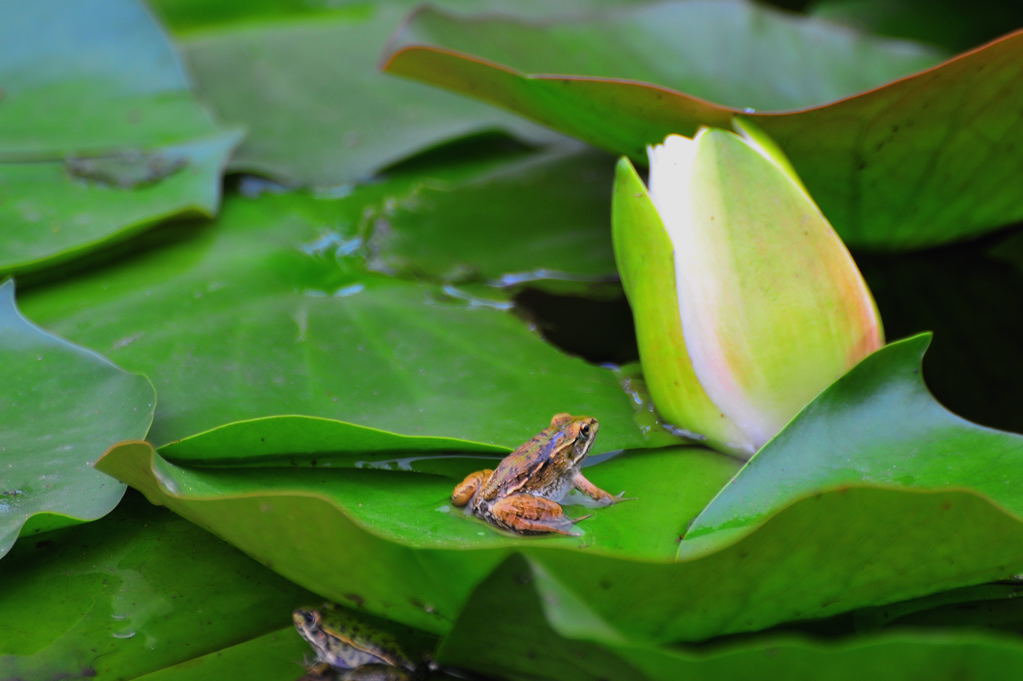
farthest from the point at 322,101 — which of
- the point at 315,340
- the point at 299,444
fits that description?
the point at 299,444

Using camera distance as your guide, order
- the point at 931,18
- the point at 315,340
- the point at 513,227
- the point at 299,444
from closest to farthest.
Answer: the point at 299,444 < the point at 315,340 < the point at 513,227 < the point at 931,18

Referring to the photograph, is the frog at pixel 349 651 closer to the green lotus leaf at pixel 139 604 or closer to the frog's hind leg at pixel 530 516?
the green lotus leaf at pixel 139 604

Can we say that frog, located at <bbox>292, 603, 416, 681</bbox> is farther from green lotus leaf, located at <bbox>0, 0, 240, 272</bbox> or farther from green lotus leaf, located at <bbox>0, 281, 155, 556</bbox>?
green lotus leaf, located at <bbox>0, 0, 240, 272</bbox>

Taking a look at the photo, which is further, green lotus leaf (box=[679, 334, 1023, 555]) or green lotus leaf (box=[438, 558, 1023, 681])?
green lotus leaf (box=[679, 334, 1023, 555])

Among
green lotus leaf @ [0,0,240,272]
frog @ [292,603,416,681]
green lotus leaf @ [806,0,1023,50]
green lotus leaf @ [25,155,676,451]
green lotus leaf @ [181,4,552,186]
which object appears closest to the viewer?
frog @ [292,603,416,681]

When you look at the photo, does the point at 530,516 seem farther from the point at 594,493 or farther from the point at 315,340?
the point at 315,340

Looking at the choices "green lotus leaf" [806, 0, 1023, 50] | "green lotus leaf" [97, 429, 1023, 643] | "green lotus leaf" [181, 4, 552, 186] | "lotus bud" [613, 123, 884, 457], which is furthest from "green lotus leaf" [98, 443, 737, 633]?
"green lotus leaf" [806, 0, 1023, 50]

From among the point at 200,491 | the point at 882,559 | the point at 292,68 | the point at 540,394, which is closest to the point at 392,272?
the point at 540,394

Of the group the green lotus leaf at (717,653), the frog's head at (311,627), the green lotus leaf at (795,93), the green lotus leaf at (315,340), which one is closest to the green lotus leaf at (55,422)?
the green lotus leaf at (315,340)
